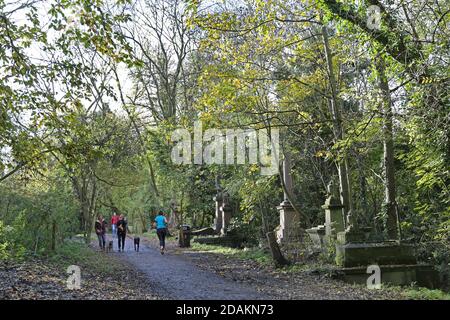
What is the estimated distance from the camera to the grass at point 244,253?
52.5 ft

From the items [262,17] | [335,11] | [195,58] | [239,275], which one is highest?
[195,58]

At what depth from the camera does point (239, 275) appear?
12805 mm

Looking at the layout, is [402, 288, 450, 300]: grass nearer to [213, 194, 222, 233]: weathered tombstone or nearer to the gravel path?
the gravel path

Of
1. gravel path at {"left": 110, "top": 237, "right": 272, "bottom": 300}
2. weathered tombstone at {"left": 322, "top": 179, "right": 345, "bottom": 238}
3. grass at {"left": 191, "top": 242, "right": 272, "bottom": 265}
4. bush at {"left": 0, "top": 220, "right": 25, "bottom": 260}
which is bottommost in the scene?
gravel path at {"left": 110, "top": 237, "right": 272, "bottom": 300}

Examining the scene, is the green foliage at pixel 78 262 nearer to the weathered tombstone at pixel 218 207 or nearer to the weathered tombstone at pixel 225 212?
the weathered tombstone at pixel 225 212

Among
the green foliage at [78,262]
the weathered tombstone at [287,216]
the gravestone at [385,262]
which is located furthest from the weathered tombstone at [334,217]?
the green foliage at [78,262]

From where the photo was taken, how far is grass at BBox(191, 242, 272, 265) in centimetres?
1600

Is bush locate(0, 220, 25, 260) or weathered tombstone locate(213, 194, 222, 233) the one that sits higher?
weathered tombstone locate(213, 194, 222, 233)

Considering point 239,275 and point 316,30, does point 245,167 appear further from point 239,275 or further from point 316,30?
point 239,275

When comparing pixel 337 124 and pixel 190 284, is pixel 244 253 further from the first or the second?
pixel 190 284

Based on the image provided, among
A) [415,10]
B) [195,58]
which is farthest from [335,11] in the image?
[195,58]

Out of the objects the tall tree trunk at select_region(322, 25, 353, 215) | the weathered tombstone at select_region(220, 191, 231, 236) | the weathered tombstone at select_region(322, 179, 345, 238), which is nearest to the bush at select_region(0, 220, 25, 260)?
the weathered tombstone at select_region(322, 179, 345, 238)

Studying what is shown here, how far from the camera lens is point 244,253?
18.4 meters
